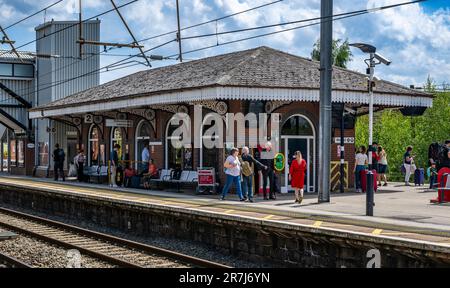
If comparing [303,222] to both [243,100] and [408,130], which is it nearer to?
[243,100]

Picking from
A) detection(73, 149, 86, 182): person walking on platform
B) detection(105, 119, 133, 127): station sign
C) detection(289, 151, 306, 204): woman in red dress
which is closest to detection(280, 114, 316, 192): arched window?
detection(289, 151, 306, 204): woman in red dress

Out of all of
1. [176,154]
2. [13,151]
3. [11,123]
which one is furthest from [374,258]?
[13,151]

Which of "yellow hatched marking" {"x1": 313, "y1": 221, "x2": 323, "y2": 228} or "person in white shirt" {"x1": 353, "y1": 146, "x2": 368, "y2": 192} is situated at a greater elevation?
"person in white shirt" {"x1": 353, "y1": 146, "x2": 368, "y2": 192}

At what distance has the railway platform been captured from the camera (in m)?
11.6

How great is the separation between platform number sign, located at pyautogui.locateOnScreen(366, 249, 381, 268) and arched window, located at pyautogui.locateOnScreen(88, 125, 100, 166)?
22377mm

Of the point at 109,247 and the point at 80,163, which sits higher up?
the point at 80,163

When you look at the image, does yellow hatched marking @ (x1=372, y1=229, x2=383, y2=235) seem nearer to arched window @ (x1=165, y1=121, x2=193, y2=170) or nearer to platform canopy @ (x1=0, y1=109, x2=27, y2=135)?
arched window @ (x1=165, y1=121, x2=193, y2=170)

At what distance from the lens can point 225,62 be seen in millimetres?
25812

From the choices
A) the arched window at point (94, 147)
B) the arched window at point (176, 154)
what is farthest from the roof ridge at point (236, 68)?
the arched window at point (94, 147)

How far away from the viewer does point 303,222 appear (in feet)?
46.4

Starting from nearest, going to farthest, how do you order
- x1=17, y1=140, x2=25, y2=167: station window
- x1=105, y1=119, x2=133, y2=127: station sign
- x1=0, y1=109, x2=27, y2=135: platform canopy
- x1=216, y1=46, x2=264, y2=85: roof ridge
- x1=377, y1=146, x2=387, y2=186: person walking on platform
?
x1=216, y1=46, x2=264, y2=85: roof ridge
x1=377, y1=146, x2=387, y2=186: person walking on platform
x1=105, y1=119, x2=133, y2=127: station sign
x1=0, y1=109, x2=27, y2=135: platform canopy
x1=17, y1=140, x2=25, y2=167: station window

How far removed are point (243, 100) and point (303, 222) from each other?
8.36m

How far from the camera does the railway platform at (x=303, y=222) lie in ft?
38.2
